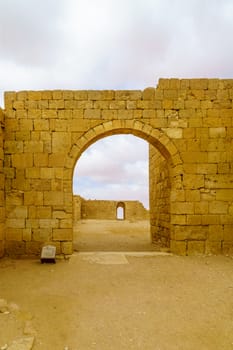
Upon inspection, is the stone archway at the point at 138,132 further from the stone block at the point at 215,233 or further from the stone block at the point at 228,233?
the stone block at the point at 228,233

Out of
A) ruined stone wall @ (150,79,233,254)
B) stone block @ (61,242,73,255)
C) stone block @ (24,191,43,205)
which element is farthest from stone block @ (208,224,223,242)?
stone block @ (24,191,43,205)

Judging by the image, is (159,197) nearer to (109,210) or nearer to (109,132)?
(109,132)

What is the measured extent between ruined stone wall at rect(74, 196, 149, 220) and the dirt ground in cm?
1543

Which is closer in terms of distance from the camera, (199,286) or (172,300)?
(172,300)

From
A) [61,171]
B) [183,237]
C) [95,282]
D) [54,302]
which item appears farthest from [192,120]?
[54,302]

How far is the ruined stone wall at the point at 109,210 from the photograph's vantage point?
21.5m

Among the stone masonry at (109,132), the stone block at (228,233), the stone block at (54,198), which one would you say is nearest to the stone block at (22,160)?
the stone masonry at (109,132)

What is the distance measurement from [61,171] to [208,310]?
14.7ft

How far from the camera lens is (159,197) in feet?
29.4

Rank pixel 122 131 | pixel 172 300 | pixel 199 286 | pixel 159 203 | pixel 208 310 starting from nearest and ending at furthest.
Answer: pixel 208 310 → pixel 172 300 → pixel 199 286 → pixel 122 131 → pixel 159 203

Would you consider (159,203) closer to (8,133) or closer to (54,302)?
(8,133)

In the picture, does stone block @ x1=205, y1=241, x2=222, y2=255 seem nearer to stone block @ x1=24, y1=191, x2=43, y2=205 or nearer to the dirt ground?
the dirt ground

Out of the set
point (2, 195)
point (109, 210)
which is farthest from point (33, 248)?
point (109, 210)

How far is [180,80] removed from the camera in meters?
7.10
